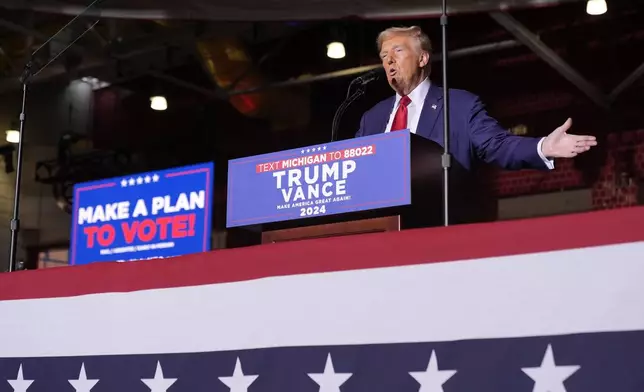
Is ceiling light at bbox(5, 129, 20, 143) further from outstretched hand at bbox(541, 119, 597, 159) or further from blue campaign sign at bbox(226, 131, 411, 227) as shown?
outstretched hand at bbox(541, 119, 597, 159)

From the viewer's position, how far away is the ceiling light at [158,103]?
195 inches

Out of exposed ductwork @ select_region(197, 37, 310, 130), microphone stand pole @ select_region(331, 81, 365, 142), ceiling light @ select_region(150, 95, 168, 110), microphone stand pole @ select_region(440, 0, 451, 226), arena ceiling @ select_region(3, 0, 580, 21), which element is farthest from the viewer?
ceiling light @ select_region(150, 95, 168, 110)

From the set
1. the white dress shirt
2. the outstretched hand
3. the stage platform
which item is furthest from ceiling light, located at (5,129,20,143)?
the outstretched hand

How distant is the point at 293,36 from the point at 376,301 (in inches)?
132

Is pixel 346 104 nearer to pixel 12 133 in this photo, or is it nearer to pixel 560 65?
pixel 560 65

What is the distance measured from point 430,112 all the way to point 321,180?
0.51 metres

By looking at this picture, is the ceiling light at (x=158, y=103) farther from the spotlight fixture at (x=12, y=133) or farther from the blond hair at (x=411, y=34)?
the blond hair at (x=411, y=34)

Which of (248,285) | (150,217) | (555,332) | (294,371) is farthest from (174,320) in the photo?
(150,217)

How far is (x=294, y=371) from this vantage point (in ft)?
4.55

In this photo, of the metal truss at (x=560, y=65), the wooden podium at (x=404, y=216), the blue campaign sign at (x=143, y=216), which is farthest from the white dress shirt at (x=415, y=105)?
the metal truss at (x=560, y=65)

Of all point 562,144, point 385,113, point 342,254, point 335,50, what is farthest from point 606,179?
point 342,254

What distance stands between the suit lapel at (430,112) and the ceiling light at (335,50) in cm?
209

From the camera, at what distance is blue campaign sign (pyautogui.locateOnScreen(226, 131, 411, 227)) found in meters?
1.88

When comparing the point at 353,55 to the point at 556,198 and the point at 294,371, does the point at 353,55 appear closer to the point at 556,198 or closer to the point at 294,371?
the point at 556,198
